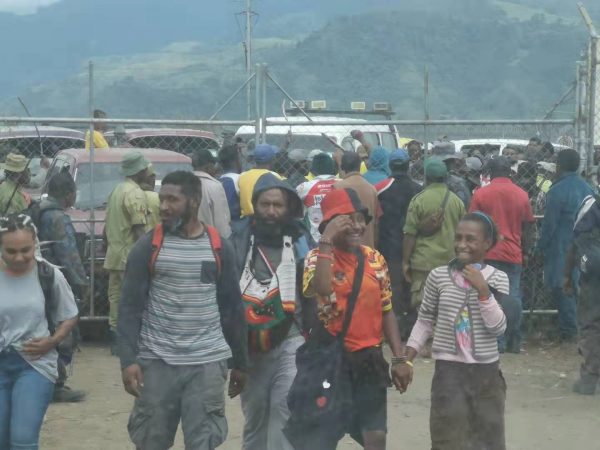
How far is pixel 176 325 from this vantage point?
605cm

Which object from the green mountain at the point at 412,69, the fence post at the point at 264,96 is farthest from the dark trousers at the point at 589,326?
the green mountain at the point at 412,69

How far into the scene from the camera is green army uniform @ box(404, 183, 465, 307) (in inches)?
427

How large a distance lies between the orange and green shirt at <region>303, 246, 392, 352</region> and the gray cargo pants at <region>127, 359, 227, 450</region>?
0.62 m

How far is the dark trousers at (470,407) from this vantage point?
6.39 metres

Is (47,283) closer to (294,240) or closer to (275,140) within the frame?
(294,240)

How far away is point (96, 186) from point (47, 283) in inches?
245

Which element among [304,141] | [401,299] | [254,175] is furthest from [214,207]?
[304,141]

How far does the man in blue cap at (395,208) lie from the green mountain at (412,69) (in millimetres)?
59143

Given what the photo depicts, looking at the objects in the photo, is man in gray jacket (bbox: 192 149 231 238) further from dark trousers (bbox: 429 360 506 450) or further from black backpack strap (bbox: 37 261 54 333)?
dark trousers (bbox: 429 360 506 450)

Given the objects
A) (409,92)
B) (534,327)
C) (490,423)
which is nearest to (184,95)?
(409,92)

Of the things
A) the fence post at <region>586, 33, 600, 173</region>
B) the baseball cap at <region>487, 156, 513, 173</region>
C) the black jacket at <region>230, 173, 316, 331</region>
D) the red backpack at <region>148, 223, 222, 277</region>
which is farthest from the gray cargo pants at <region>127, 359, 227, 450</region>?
the fence post at <region>586, 33, 600, 173</region>

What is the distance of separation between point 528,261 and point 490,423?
5958mm

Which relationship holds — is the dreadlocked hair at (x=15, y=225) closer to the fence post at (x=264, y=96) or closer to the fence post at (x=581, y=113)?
the fence post at (x=264, y=96)

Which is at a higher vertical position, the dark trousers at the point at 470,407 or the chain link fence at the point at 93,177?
the chain link fence at the point at 93,177
